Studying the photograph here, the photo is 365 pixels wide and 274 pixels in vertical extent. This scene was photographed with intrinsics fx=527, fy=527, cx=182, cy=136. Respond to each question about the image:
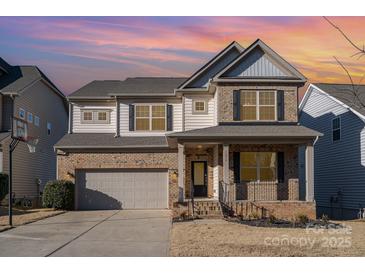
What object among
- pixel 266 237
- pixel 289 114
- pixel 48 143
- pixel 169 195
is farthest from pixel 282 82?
pixel 48 143

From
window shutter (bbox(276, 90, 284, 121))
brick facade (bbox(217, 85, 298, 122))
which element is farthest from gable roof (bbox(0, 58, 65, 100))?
window shutter (bbox(276, 90, 284, 121))

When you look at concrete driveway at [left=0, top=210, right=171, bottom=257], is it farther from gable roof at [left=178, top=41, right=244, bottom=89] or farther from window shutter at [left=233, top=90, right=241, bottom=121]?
gable roof at [left=178, top=41, right=244, bottom=89]

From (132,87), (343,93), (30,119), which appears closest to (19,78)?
(30,119)

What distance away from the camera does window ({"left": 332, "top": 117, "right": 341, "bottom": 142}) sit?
88.0 feet

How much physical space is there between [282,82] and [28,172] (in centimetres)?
1574

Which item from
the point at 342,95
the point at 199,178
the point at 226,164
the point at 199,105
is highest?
the point at 342,95

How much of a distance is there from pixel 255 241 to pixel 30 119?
20.1 metres

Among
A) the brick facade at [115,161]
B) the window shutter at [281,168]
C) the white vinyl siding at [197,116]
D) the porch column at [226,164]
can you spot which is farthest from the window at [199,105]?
the window shutter at [281,168]

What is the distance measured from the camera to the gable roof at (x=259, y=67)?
23734 mm

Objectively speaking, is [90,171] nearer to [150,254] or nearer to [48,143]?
[48,143]

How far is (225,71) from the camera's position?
78.0 ft

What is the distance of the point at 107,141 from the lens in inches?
1064

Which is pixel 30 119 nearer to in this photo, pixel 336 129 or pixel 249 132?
pixel 249 132

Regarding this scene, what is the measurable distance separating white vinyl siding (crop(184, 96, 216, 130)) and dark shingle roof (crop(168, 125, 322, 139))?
10.6ft
